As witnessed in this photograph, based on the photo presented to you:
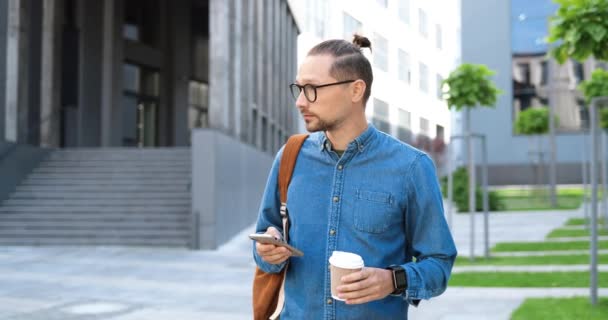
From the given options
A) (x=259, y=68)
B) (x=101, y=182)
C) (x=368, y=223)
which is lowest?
(x=368, y=223)

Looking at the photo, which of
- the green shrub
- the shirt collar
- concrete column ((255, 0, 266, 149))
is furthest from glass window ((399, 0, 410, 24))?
the green shrub

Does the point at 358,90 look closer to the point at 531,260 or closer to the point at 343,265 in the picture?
the point at 343,265

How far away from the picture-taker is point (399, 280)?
2195 millimetres

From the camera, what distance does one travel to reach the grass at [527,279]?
31.0 feet

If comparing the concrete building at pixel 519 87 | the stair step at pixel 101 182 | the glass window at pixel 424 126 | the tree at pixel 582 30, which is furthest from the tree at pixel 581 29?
the concrete building at pixel 519 87

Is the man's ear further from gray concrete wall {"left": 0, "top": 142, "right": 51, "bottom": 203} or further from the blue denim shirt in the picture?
gray concrete wall {"left": 0, "top": 142, "right": 51, "bottom": 203}

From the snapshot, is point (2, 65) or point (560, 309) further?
point (2, 65)

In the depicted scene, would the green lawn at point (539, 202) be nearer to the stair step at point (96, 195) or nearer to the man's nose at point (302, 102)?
the stair step at point (96, 195)

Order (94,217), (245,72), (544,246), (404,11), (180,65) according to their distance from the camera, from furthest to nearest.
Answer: (180,65), (245,72), (94,217), (544,246), (404,11)

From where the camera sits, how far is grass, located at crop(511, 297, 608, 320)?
7.12 m

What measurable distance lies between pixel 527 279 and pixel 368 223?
8338mm

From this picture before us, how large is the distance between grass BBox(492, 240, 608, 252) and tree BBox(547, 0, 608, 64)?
6482 mm

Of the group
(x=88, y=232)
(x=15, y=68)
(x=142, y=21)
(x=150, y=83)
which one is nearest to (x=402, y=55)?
(x=88, y=232)

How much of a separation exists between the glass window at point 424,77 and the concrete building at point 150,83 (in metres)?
11.9
